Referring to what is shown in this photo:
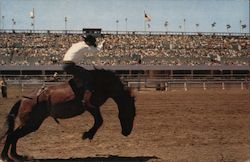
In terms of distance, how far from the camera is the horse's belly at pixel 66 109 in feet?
25.6

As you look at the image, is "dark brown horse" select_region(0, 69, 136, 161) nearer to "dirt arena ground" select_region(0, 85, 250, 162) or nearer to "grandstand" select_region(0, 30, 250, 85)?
"dirt arena ground" select_region(0, 85, 250, 162)

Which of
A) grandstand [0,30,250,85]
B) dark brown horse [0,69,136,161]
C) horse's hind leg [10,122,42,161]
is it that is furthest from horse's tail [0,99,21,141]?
grandstand [0,30,250,85]

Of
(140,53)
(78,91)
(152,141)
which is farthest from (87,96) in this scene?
(140,53)

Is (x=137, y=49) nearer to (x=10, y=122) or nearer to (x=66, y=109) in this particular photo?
(x=10, y=122)

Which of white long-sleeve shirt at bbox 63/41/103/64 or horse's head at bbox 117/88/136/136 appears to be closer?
white long-sleeve shirt at bbox 63/41/103/64

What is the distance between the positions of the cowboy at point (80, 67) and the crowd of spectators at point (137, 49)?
1589 inches

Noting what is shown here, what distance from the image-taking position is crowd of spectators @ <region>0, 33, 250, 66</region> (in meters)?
53.5

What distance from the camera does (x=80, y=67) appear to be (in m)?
7.72

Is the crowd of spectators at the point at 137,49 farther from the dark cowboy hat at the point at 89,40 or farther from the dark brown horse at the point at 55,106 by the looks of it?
the dark cowboy hat at the point at 89,40

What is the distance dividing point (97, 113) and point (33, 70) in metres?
42.3

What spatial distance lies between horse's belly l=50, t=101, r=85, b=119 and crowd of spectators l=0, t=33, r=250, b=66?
40.3 meters

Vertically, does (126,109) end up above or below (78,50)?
below

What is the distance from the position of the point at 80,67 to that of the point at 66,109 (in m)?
0.76

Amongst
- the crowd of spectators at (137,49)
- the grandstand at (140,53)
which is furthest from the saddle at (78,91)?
the crowd of spectators at (137,49)
